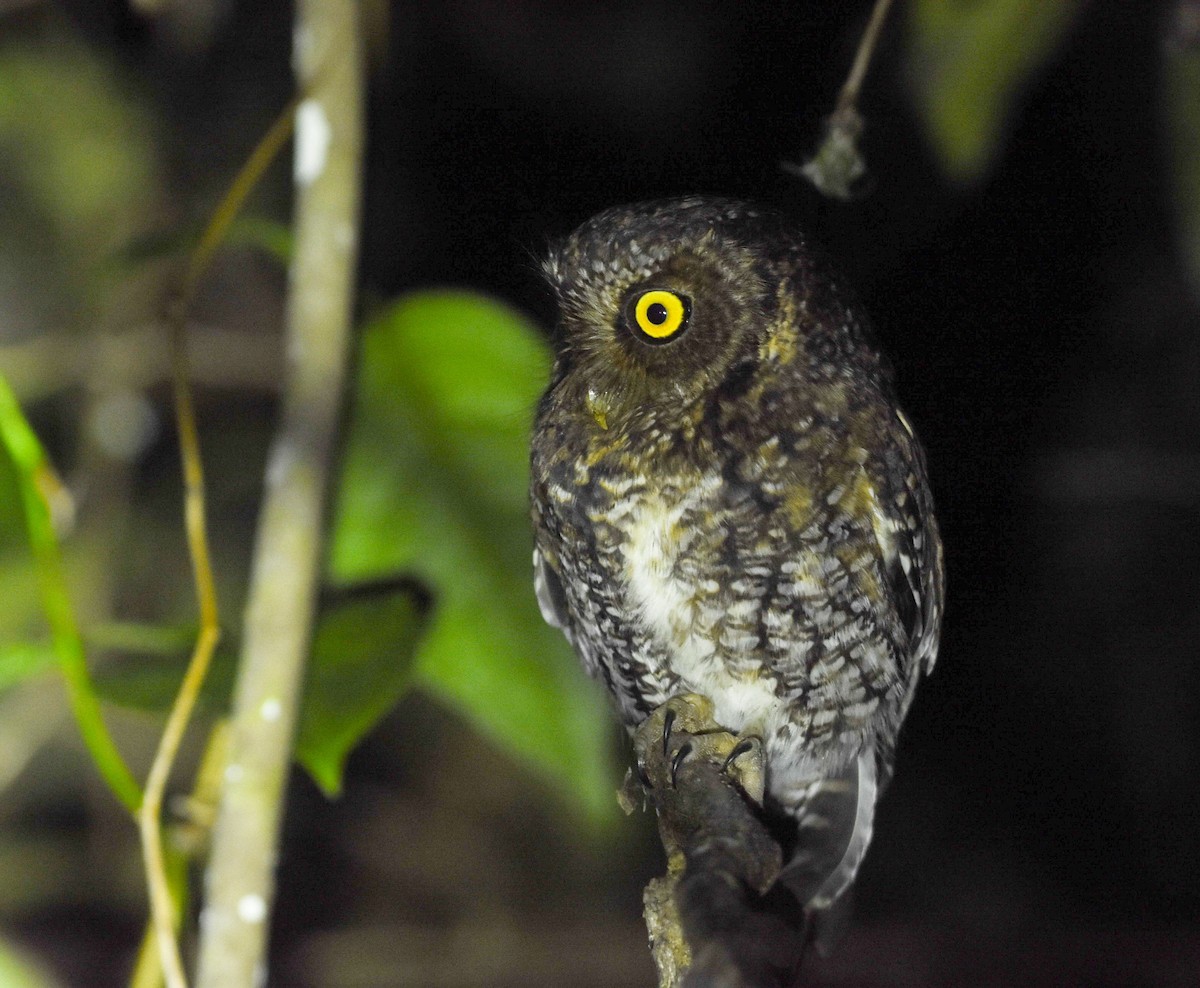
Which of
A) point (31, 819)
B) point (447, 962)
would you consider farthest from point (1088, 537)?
point (31, 819)

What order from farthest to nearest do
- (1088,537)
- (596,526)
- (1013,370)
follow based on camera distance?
(1088,537) → (1013,370) → (596,526)

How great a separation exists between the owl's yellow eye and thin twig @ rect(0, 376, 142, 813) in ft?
1.66

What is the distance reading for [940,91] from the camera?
1169 millimetres

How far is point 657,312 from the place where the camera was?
Answer: 0.96 metres

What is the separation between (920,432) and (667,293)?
2.70 ft

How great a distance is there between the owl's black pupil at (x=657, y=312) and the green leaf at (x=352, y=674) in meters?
0.34

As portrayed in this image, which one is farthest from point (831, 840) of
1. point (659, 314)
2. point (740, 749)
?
point (659, 314)

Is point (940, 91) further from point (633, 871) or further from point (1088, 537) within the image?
point (633, 871)

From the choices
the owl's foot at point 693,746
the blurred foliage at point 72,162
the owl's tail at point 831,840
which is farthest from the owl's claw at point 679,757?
the blurred foliage at point 72,162

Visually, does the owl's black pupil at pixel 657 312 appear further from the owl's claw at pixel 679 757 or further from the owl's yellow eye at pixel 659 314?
the owl's claw at pixel 679 757

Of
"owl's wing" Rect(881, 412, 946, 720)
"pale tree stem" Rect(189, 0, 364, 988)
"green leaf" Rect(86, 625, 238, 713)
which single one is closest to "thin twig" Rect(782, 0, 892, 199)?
"owl's wing" Rect(881, 412, 946, 720)

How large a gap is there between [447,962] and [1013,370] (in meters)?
1.43

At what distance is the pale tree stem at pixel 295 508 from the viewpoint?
81 cm

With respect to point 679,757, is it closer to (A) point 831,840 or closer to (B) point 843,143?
(A) point 831,840
